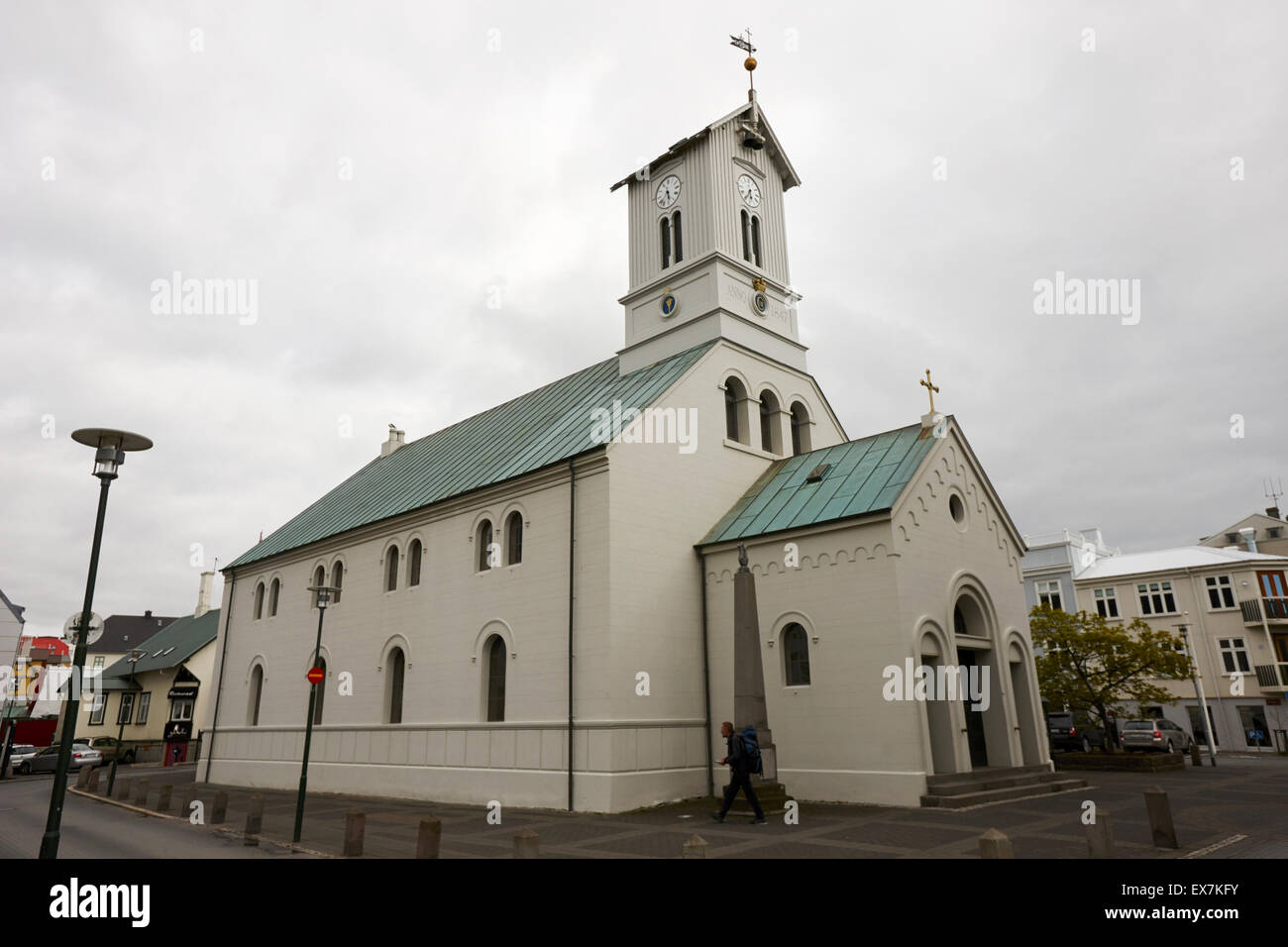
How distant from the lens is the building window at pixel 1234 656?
4600cm

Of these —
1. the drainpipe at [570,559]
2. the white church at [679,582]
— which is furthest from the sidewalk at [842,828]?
the drainpipe at [570,559]

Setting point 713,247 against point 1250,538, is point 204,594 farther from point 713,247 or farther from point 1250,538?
point 1250,538

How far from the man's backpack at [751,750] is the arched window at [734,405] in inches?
446

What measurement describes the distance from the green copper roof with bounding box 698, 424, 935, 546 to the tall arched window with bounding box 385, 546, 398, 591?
11.7 m

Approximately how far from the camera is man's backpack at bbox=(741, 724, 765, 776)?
16141mm

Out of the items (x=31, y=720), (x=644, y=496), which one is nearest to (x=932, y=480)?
(x=644, y=496)

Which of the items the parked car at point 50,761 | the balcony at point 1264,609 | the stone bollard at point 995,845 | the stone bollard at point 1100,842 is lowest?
the parked car at point 50,761

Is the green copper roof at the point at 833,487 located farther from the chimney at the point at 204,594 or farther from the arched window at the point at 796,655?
the chimney at the point at 204,594

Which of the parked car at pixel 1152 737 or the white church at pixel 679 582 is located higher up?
the white church at pixel 679 582

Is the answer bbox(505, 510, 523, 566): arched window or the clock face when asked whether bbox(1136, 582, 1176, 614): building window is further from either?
bbox(505, 510, 523, 566): arched window

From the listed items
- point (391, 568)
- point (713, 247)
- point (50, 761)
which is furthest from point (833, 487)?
point (50, 761)

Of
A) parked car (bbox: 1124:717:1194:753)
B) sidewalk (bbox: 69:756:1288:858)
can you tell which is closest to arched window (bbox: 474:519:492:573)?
sidewalk (bbox: 69:756:1288:858)
